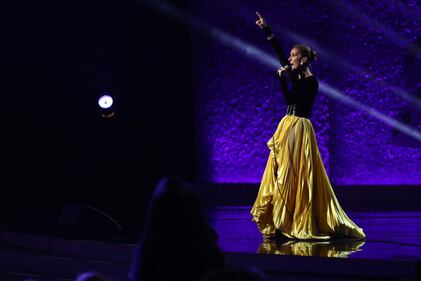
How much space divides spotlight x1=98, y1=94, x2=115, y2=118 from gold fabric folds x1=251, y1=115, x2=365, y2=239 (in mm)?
2409

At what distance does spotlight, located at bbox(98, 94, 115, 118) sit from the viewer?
687cm

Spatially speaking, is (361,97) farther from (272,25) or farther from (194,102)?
(194,102)

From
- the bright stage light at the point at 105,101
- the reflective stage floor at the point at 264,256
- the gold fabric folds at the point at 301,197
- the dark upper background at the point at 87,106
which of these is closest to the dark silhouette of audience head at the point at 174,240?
the reflective stage floor at the point at 264,256

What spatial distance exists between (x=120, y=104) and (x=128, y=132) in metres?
0.31

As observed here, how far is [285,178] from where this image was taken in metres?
4.96

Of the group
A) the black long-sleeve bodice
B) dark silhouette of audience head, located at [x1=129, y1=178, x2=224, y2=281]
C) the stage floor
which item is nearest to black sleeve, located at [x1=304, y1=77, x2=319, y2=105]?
the black long-sleeve bodice

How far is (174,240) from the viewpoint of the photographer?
219 centimetres

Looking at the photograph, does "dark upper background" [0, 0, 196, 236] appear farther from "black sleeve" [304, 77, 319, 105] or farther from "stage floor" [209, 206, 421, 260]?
"black sleeve" [304, 77, 319, 105]

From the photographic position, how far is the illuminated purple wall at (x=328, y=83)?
26.6ft

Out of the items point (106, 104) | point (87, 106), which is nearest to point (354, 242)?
point (106, 104)

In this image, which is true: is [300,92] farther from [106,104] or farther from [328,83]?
[328,83]

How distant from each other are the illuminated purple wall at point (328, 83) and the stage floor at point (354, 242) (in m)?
1.31

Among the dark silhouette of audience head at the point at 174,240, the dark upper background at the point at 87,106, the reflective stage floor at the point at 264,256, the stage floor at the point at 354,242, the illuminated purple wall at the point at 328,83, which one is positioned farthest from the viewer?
the illuminated purple wall at the point at 328,83

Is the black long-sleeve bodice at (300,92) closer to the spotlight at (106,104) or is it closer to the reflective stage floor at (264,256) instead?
the reflective stage floor at (264,256)
